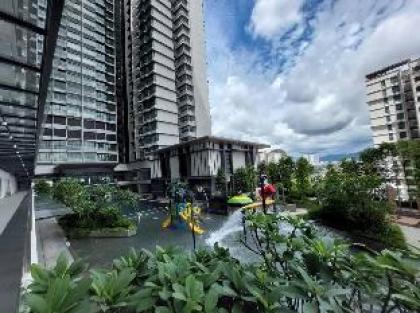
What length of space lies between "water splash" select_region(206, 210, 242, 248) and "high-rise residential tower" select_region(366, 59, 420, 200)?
43.8 metres

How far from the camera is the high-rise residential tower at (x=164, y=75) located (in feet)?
186

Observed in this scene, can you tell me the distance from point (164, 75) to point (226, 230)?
45.4m

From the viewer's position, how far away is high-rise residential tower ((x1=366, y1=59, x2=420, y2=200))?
51562mm

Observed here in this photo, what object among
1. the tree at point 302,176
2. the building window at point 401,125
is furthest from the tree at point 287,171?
the building window at point 401,125

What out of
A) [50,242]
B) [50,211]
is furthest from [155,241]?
[50,211]

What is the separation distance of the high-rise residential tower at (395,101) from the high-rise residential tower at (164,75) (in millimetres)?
35413

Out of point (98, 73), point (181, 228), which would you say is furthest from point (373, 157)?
point (98, 73)

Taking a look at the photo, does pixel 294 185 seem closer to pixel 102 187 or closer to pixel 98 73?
pixel 102 187

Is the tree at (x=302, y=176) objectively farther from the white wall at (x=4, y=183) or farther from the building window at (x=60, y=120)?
the building window at (x=60, y=120)

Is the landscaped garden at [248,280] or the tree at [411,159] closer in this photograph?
the landscaped garden at [248,280]

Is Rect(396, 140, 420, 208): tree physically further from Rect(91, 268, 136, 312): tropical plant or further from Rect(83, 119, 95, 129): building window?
Rect(83, 119, 95, 129): building window

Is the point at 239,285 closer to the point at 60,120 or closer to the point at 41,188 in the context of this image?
the point at 41,188

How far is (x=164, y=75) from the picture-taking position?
58156 mm

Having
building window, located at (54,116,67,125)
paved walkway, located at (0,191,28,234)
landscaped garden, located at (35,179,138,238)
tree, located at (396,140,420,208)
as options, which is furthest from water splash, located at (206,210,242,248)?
building window, located at (54,116,67,125)
